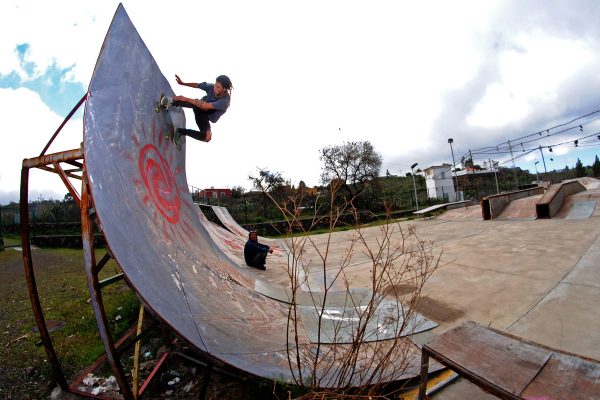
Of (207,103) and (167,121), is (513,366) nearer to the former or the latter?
(207,103)

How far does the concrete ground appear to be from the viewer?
2838mm

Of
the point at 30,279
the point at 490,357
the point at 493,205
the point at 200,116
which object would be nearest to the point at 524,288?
the point at 490,357

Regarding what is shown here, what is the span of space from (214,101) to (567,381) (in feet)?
14.3

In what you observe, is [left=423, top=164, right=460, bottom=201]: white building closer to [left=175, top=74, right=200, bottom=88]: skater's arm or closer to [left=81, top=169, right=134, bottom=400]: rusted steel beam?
[left=175, top=74, right=200, bottom=88]: skater's arm

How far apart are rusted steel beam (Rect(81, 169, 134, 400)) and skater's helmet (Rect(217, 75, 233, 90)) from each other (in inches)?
95.8

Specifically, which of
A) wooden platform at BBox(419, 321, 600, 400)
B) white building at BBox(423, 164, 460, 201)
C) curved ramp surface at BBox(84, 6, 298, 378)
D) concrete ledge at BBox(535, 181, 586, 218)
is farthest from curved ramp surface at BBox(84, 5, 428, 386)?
white building at BBox(423, 164, 460, 201)

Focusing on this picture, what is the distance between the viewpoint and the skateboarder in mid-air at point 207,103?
3844 mm

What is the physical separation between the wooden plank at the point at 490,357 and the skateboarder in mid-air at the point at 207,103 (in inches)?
147

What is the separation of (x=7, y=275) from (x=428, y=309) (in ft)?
39.9

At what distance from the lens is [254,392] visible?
2553 mm

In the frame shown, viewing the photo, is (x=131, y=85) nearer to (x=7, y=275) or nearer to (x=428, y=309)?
(x=428, y=309)

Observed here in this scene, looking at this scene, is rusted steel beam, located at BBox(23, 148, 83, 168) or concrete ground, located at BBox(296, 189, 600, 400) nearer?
rusted steel beam, located at BBox(23, 148, 83, 168)

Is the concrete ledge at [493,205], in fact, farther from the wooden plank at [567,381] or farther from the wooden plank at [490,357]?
the wooden plank at [567,381]

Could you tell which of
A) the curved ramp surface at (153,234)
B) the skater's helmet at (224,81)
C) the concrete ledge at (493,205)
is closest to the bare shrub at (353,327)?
the curved ramp surface at (153,234)
